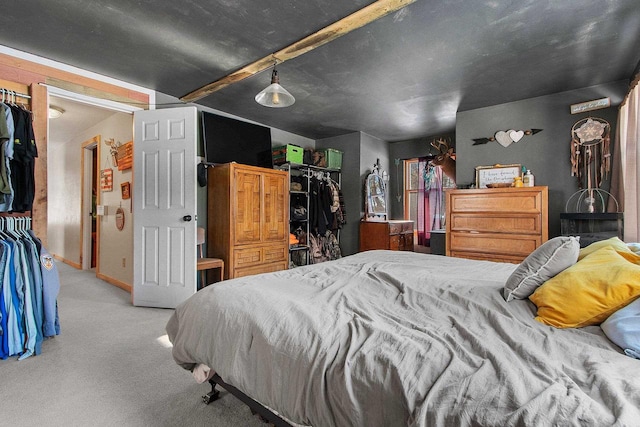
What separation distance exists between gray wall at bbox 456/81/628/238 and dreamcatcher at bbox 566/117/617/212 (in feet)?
0.18

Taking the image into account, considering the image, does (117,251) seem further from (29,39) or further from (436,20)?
(436,20)

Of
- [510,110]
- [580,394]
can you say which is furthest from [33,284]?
[510,110]

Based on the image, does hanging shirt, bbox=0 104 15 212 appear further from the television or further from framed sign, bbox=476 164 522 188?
framed sign, bbox=476 164 522 188

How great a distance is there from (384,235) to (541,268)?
3648mm

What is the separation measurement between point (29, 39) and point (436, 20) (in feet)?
10.5

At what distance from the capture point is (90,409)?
61.4 inches

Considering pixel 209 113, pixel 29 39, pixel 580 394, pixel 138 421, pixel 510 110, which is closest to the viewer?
pixel 580 394

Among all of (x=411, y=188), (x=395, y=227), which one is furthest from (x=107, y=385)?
(x=411, y=188)

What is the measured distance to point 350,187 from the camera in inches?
212

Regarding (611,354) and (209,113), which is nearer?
(611,354)

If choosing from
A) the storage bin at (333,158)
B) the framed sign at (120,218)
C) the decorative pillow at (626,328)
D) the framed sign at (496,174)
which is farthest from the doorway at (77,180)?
the decorative pillow at (626,328)

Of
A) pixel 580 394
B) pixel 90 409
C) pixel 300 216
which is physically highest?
pixel 300 216

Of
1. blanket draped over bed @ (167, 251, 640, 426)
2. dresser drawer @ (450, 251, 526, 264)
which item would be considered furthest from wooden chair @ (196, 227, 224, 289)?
dresser drawer @ (450, 251, 526, 264)

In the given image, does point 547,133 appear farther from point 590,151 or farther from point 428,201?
point 428,201
